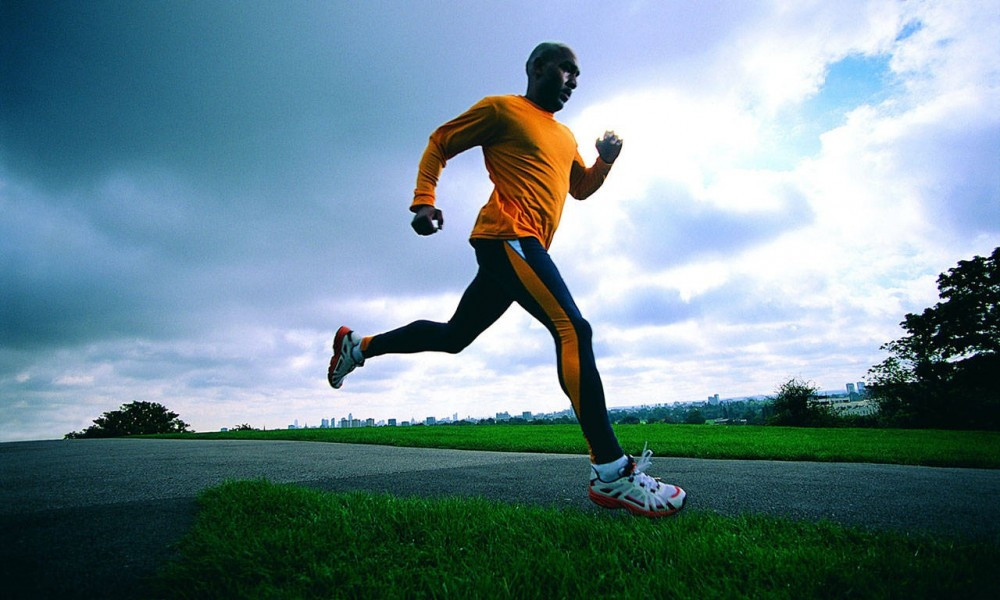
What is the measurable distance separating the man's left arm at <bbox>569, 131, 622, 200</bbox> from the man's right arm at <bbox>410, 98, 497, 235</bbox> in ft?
2.82

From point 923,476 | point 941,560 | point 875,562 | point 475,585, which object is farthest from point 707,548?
point 923,476

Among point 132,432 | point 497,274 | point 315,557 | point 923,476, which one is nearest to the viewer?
point 315,557

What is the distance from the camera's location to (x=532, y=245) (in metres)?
2.73

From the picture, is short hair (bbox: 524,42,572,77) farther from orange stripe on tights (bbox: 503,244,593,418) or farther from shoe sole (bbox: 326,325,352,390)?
shoe sole (bbox: 326,325,352,390)

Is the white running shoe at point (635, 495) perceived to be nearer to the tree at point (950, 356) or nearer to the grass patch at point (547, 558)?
the grass patch at point (547, 558)

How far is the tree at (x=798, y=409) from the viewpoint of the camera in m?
22.4

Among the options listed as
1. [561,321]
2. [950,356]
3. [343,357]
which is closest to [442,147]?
[561,321]

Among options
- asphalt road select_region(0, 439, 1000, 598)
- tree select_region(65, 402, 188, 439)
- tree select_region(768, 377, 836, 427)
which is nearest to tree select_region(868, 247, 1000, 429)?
tree select_region(768, 377, 836, 427)

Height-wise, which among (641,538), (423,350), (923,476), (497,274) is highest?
(497,274)

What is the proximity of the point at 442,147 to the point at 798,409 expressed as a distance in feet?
83.4

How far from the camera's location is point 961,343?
28344mm

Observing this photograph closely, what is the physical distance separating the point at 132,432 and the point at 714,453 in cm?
2269

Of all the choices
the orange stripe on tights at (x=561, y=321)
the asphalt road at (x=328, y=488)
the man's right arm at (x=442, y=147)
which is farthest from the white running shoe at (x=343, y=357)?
the orange stripe on tights at (x=561, y=321)

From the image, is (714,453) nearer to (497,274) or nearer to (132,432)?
(497,274)
